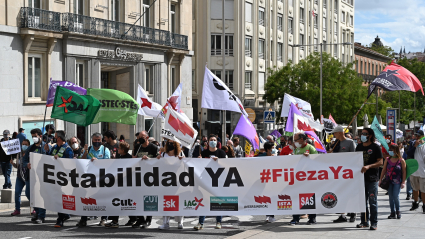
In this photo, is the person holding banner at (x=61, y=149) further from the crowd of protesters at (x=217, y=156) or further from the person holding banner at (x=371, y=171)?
the person holding banner at (x=371, y=171)

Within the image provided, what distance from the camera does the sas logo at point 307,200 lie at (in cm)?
1039

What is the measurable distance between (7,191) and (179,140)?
4.95 meters

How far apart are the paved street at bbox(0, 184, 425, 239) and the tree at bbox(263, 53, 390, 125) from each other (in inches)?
1323


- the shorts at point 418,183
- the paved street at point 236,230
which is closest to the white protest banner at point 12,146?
the paved street at point 236,230

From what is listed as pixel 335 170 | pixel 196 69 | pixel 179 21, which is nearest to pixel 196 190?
pixel 335 170

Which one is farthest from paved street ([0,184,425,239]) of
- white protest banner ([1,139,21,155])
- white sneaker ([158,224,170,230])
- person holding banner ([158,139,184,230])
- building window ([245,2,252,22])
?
building window ([245,2,252,22])

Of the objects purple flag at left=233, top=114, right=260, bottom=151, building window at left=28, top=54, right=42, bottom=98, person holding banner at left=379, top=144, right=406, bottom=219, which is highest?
building window at left=28, top=54, right=42, bottom=98

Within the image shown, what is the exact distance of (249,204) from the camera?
34.1 feet

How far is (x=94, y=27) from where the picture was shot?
27.0 meters

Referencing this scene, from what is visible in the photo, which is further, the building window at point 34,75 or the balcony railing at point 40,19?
the building window at point 34,75

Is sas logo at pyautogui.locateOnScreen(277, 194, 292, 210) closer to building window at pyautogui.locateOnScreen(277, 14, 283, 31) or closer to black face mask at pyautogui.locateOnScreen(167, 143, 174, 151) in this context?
black face mask at pyautogui.locateOnScreen(167, 143, 174, 151)

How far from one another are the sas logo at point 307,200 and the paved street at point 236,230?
0.39 m

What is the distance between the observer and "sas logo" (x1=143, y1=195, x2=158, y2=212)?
1048cm

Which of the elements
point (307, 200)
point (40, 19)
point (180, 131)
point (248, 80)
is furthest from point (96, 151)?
point (248, 80)
